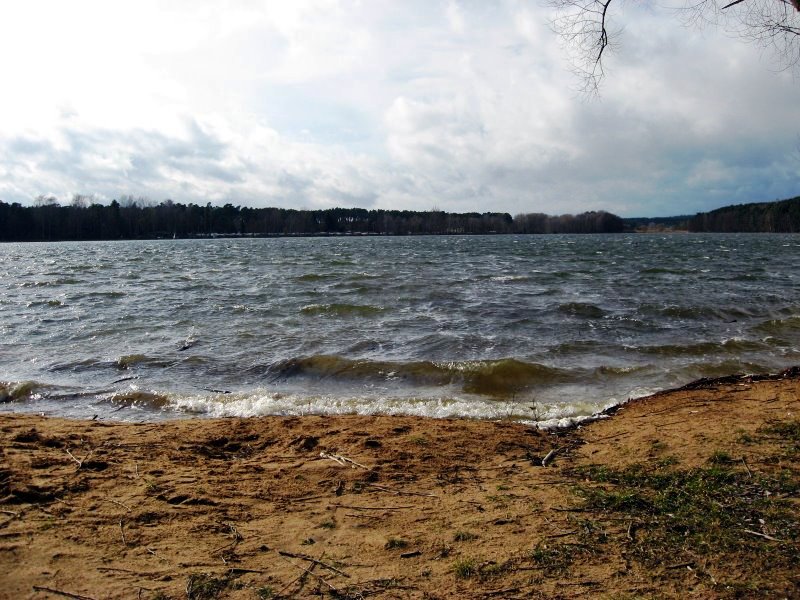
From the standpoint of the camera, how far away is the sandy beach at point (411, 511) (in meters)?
3.00

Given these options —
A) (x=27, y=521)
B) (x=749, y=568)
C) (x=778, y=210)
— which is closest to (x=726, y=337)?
(x=749, y=568)

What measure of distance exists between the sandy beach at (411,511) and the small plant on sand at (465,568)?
1 centimetres

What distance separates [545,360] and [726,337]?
4918mm

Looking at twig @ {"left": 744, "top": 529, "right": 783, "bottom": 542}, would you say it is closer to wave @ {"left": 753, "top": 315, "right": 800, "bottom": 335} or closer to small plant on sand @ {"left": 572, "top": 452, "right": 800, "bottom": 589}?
small plant on sand @ {"left": 572, "top": 452, "right": 800, "bottom": 589}

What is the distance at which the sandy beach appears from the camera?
300cm

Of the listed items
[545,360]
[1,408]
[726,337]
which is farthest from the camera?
[726,337]

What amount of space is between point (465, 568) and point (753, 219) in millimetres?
177294

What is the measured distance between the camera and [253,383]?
9305 millimetres

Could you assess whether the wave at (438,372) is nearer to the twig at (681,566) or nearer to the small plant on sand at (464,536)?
the small plant on sand at (464,536)

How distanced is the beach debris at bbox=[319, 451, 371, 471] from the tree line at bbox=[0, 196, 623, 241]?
5078 inches

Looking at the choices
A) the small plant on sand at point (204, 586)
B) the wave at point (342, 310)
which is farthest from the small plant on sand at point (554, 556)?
the wave at point (342, 310)

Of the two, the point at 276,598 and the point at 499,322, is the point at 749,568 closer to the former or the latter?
the point at 276,598

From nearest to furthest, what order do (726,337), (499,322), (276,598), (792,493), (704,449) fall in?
(276,598) < (792,493) < (704,449) < (726,337) < (499,322)

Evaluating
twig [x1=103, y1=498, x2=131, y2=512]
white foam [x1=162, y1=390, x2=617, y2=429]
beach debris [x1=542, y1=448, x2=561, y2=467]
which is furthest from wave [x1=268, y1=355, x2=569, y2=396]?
twig [x1=103, y1=498, x2=131, y2=512]
